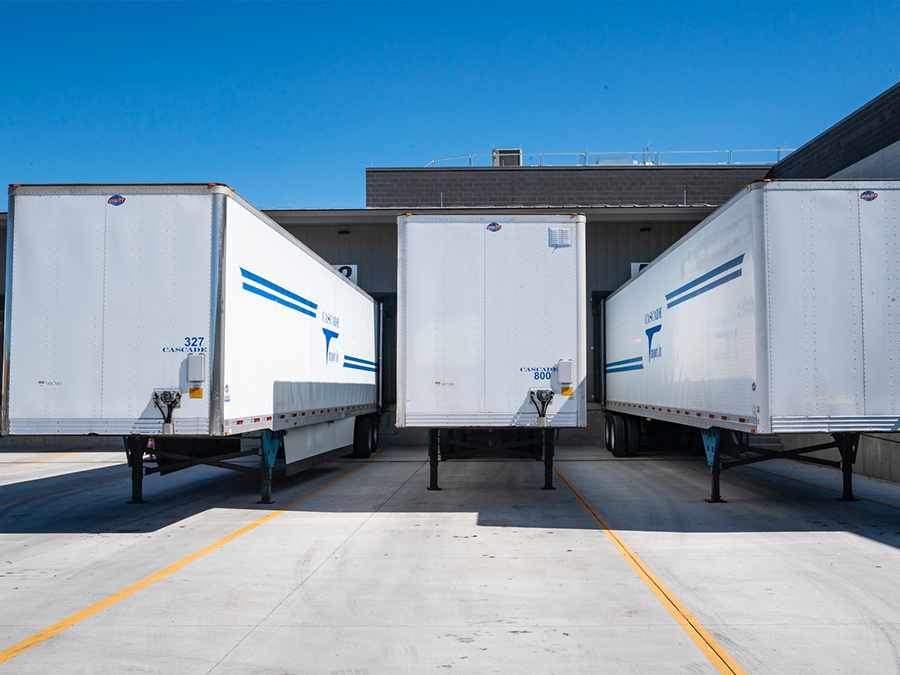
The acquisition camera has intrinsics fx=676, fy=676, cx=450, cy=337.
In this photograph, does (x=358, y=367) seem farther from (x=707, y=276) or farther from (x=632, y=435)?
A: (x=707, y=276)

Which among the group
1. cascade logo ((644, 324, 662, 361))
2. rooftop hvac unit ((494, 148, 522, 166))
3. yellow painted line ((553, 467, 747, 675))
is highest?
rooftop hvac unit ((494, 148, 522, 166))

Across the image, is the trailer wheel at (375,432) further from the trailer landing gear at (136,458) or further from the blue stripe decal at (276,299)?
the trailer landing gear at (136,458)

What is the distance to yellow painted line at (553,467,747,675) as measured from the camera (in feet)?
14.2

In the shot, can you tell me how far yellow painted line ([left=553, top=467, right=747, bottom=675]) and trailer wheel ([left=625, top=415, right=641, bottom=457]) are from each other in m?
8.80

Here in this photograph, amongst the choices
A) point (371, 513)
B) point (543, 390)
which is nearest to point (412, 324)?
point (543, 390)

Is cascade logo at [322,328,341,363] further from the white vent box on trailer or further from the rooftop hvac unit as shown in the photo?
the rooftop hvac unit

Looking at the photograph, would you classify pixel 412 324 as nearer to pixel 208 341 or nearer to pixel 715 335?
pixel 208 341

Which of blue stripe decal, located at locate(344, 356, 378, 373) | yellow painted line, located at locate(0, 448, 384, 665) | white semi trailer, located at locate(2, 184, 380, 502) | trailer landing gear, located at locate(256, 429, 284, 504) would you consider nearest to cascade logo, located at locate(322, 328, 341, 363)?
blue stripe decal, located at locate(344, 356, 378, 373)

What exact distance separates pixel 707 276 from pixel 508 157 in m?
18.6

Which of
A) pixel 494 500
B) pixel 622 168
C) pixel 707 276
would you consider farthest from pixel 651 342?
pixel 622 168

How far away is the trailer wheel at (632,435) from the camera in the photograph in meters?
17.0

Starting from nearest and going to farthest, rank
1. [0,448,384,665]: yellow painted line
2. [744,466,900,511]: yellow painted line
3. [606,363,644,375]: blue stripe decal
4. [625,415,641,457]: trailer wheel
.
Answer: [0,448,384,665]: yellow painted line → [744,466,900,511]: yellow painted line → [606,363,644,375]: blue stripe decal → [625,415,641,457]: trailer wheel

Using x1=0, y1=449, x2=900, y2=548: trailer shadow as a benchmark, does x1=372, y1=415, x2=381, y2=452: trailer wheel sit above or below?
above

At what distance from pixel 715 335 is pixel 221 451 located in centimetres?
763
